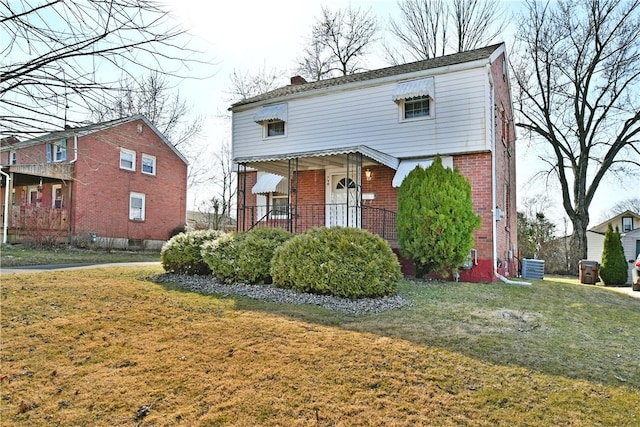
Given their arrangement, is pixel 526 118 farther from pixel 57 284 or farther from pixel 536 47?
pixel 57 284

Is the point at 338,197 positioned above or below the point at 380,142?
below

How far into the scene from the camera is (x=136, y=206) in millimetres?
22875

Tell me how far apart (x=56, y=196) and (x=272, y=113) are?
47.0ft

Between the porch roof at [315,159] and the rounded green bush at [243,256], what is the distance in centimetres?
274

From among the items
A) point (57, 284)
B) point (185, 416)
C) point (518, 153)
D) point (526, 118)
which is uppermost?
point (526, 118)

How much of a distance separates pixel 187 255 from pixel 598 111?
21.8 m

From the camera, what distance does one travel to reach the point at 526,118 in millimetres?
22266

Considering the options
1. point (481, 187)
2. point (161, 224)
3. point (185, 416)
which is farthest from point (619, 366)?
point (161, 224)

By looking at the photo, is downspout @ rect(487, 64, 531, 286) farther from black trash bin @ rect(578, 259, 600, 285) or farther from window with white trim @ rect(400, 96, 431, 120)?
black trash bin @ rect(578, 259, 600, 285)

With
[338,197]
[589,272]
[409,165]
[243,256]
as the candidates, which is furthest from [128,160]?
[589,272]

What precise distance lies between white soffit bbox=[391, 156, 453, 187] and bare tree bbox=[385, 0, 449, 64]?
1481 centimetres

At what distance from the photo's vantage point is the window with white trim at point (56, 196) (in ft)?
69.4

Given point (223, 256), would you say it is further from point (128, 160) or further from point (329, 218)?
point (128, 160)

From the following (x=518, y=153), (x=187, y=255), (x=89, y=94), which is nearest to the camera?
(x=89, y=94)
